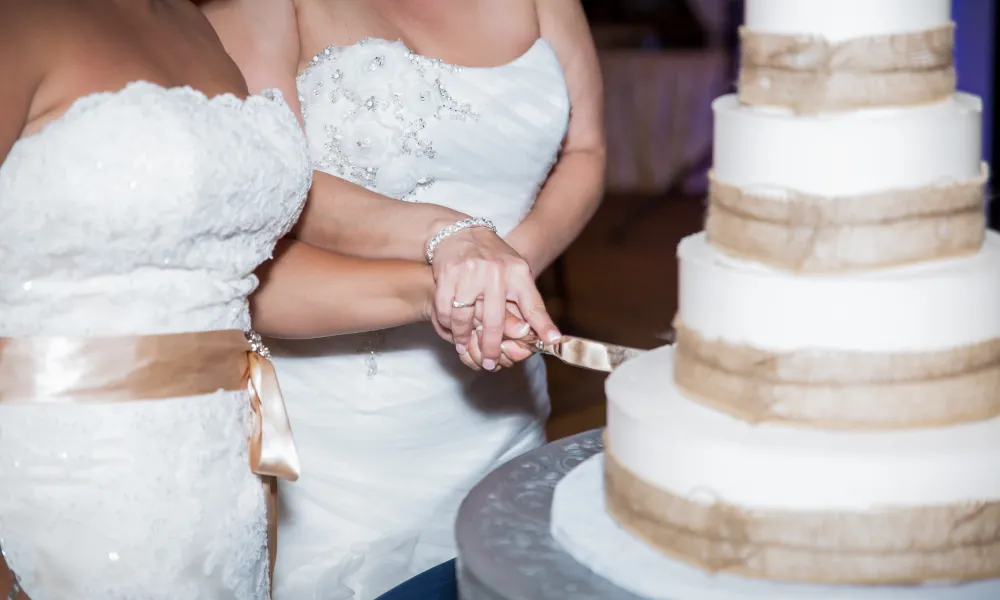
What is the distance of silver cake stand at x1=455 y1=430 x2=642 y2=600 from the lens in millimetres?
1594

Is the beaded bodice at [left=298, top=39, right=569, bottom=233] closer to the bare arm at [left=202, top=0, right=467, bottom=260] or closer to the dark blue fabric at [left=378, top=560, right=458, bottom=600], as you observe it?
the bare arm at [left=202, top=0, right=467, bottom=260]

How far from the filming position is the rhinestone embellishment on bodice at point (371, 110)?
8.67 ft

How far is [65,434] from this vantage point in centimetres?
192

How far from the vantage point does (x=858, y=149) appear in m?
1.58

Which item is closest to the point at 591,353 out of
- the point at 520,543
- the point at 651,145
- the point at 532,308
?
the point at 532,308

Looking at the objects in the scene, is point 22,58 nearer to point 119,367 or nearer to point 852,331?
point 119,367

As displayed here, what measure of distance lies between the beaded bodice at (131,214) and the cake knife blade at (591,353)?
57cm

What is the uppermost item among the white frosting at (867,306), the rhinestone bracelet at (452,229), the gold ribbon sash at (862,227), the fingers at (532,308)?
the gold ribbon sash at (862,227)

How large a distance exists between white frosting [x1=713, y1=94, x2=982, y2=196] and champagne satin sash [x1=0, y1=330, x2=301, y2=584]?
0.94 meters

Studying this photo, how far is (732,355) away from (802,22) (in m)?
0.46

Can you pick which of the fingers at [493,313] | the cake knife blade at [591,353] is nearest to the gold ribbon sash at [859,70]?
the cake knife blade at [591,353]

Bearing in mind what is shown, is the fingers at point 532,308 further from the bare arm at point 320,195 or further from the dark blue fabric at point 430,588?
the dark blue fabric at point 430,588

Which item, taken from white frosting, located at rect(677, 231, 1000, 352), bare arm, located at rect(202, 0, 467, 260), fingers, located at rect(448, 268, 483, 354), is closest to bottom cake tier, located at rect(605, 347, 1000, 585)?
white frosting, located at rect(677, 231, 1000, 352)

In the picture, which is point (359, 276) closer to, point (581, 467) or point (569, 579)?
point (581, 467)
